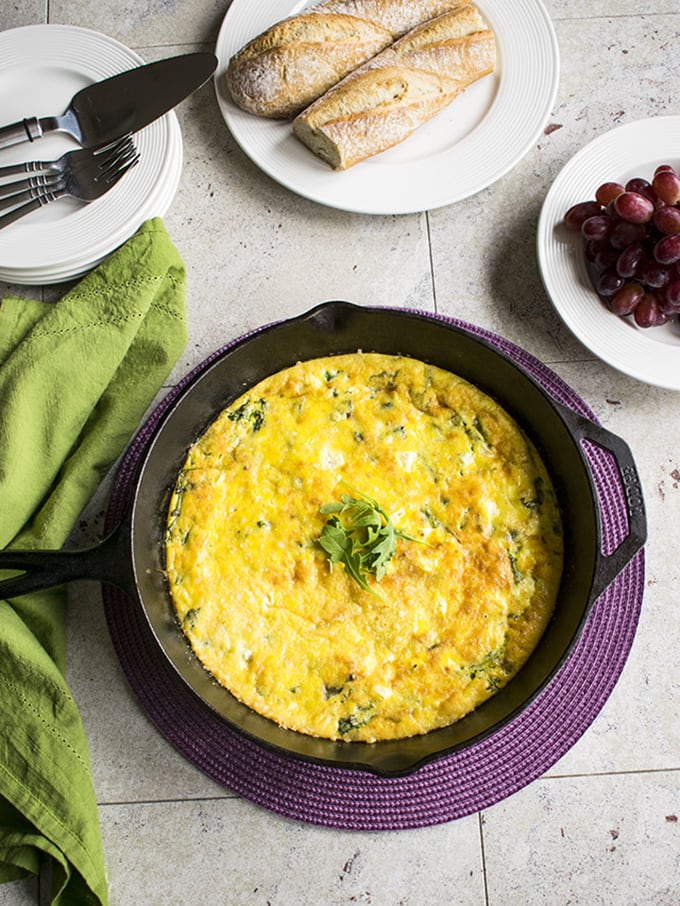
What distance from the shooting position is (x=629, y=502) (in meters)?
1.90

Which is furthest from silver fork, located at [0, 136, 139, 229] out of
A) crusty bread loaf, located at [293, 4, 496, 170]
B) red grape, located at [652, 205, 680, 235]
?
red grape, located at [652, 205, 680, 235]

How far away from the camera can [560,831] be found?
6.97ft

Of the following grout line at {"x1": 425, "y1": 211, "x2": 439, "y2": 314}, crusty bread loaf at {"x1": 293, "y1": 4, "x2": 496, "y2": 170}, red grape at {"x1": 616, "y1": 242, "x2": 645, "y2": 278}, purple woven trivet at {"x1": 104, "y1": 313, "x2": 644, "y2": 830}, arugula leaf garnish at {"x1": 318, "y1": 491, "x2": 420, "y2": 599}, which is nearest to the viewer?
arugula leaf garnish at {"x1": 318, "y1": 491, "x2": 420, "y2": 599}

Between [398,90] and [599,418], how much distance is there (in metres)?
0.96

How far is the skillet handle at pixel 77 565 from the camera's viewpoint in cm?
180

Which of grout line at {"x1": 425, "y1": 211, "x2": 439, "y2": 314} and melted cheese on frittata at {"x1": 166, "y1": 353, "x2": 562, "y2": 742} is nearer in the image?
melted cheese on frittata at {"x1": 166, "y1": 353, "x2": 562, "y2": 742}

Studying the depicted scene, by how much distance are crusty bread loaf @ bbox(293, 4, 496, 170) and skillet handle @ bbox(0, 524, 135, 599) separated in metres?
→ 1.12

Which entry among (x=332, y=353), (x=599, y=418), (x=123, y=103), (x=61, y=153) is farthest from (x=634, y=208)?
(x=61, y=153)

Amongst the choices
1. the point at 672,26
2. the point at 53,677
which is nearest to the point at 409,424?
the point at 53,677

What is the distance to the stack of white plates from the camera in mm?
2264

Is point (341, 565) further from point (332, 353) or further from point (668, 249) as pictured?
point (668, 249)

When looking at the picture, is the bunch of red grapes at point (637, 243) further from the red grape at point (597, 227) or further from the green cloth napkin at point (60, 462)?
the green cloth napkin at point (60, 462)

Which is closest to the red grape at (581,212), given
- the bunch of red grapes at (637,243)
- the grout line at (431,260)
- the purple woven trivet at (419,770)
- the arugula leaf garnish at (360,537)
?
the bunch of red grapes at (637,243)

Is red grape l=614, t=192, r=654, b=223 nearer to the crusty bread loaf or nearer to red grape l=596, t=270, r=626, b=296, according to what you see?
red grape l=596, t=270, r=626, b=296
